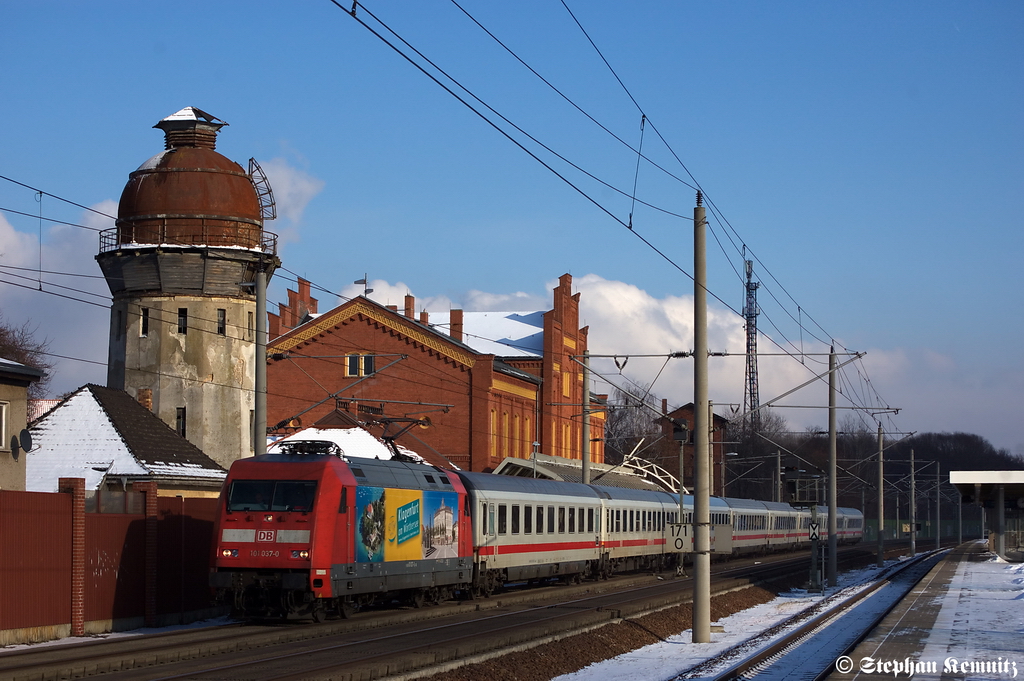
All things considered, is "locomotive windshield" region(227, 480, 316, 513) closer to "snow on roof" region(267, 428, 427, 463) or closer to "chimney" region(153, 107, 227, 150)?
"chimney" region(153, 107, 227, 150)

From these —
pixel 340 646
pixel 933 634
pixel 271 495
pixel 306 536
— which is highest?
pixel 271 495

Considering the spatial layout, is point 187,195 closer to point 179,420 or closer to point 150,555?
Result: point 179,420

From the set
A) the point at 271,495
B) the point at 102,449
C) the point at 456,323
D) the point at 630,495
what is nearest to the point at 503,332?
the point at 456,323

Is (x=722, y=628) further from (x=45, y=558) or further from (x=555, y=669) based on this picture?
(x=45, y=558)

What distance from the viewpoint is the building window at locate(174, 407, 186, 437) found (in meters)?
41.6

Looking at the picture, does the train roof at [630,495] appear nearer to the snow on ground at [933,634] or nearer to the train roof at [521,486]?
the train roof at [521,486]

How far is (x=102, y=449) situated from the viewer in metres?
33.1

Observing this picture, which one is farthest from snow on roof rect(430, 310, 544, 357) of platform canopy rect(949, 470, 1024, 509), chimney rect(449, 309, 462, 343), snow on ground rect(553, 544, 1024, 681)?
snow on ground rect(553, 544, 1024, 681)

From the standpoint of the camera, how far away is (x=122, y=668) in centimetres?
1634

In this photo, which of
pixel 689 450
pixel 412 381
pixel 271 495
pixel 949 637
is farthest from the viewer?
pixel 689 450

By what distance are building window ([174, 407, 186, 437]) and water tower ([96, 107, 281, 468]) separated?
1.6 inches

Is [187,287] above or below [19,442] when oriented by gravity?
above

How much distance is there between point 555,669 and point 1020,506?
44115mm

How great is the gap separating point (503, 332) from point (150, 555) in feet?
171
